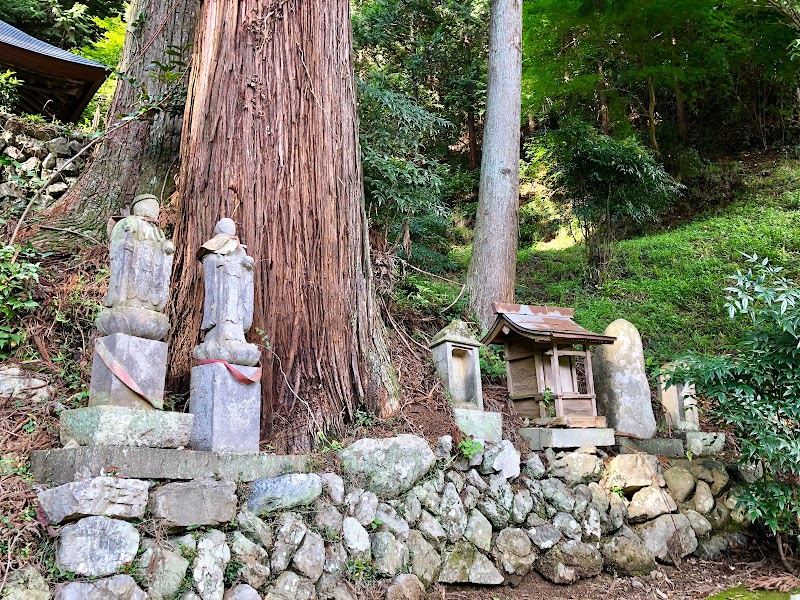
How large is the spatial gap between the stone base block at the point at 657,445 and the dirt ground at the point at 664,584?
98cm

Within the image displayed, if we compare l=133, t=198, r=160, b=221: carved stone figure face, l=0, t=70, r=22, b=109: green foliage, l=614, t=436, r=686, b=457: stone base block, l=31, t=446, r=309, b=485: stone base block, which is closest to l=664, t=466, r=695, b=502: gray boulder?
l=614, t=436, r=686, b=457: stone base block

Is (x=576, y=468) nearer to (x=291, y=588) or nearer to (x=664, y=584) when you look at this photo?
(x=664, y=584)

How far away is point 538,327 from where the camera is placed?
17.8ft

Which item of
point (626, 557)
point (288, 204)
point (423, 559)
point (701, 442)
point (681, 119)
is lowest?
point (626, 557)

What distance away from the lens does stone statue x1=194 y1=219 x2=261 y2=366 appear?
3609 millimetres

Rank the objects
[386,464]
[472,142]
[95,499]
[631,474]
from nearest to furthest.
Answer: [95,499] → [386,464] → [631,474] → [472,142]

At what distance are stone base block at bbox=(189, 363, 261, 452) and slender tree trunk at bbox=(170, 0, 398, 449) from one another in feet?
1.49

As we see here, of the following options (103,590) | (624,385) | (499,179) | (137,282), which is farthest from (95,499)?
(499,179)

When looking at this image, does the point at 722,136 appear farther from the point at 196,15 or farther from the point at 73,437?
the point at 73,437

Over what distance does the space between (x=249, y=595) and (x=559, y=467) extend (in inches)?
117

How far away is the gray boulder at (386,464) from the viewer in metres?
4.04

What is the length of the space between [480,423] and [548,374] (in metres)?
0.96

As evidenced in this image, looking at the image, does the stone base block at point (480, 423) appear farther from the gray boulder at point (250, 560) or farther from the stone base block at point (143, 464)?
the gray boulder at point (250, 560)

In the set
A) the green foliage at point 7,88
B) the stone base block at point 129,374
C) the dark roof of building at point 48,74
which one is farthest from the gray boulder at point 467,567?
the dark roof of building at point 48,74
